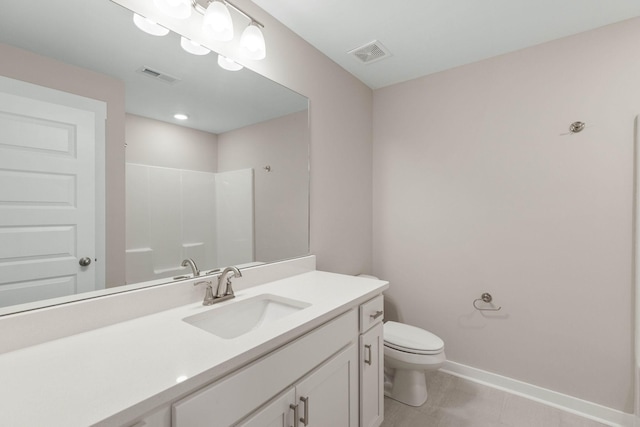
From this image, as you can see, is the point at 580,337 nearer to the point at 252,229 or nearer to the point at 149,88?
the point at 252,229

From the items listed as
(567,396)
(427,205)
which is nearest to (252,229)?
(427,205)

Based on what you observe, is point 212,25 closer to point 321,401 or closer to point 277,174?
point 277,174

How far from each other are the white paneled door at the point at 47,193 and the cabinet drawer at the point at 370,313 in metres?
1.08

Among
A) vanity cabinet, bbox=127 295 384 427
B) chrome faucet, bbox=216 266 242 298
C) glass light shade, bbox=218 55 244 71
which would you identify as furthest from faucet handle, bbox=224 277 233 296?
glass light shade, bbox=218 55 244 71

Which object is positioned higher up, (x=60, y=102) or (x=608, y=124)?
(x=608, y=124)

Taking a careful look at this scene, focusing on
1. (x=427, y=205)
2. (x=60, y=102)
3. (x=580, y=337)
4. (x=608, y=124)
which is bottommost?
(x=580, y=337)

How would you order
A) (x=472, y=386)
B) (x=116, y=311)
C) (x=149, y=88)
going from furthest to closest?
(x=472, y=386)
(x=149, y=88)
(x=116, y=311)

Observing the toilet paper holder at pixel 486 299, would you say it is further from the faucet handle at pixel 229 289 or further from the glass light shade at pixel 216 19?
the glass light shade at pixel 216 19

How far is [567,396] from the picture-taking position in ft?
6.01

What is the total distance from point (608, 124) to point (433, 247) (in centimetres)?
128

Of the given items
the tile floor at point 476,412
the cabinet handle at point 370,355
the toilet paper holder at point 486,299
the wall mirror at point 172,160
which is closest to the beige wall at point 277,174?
the wall mirror at point 172,160

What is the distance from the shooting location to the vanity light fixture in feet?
3.92

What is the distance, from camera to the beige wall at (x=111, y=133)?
98 centimetres

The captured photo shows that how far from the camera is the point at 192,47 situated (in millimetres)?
1328
